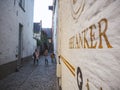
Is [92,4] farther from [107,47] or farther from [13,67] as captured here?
[13,67]

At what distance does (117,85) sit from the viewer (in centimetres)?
66

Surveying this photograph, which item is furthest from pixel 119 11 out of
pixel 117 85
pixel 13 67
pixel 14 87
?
pixel 13 67

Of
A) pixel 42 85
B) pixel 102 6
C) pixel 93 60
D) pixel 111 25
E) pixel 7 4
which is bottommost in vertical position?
pixel 42 85

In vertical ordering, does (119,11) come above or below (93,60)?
above

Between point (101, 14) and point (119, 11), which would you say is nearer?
point (119, 11)

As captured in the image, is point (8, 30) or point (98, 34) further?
point (8, 30)

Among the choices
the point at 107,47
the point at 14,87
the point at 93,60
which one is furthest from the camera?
the point at 14,87

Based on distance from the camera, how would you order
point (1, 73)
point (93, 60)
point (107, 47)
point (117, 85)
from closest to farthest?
point (117, 85) → point (107, 47) → point (93, 60) → point (1, 73)

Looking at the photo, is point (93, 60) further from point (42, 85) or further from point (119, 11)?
point (42, 85)

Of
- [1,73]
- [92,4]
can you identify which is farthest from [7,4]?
[92,4]

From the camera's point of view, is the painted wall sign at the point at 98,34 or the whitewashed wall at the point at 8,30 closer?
the painted wall sign at the point at 98,34

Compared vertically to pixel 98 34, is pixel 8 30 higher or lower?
higher

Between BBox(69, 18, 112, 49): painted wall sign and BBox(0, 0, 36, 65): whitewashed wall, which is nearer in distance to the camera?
BBox(69, 18, 112, 49): painted wall sign

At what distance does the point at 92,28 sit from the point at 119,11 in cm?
34
